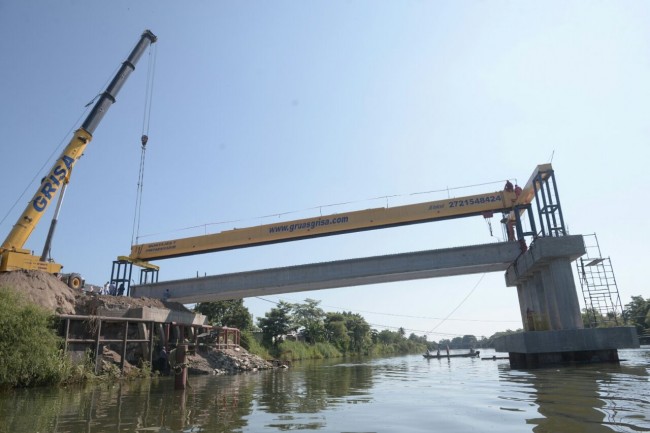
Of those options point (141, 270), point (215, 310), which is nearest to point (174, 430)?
point (141, 270)

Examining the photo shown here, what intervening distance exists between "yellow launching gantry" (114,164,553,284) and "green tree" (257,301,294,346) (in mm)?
19845

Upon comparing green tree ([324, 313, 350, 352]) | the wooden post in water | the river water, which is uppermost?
green tree ([324, 313, 350, 352])

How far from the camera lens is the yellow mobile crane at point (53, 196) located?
20219mm

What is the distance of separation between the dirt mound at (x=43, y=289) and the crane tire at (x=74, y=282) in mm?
1506

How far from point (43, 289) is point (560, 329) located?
23589 mm

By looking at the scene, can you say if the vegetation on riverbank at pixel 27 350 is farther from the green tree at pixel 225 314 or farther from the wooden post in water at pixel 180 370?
the green tree at pixel 225 314

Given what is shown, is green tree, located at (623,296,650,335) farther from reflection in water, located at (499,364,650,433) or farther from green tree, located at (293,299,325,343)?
reflection in water, located at (499,364,650,433)

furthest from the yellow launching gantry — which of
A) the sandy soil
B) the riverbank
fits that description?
the sandy soil

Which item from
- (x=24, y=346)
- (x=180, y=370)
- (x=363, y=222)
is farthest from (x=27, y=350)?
(x=363, y=222)

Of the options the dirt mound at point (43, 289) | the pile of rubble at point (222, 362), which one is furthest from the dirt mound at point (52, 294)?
the pile of rubble at point (222, 362)

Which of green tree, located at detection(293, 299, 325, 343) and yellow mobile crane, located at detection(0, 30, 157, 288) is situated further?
green tree, located at detection(293, 299, 325, 343)

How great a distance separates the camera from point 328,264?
27.0m

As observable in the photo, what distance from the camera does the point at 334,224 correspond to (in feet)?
90.1

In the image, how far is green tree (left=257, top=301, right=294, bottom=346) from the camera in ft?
158
